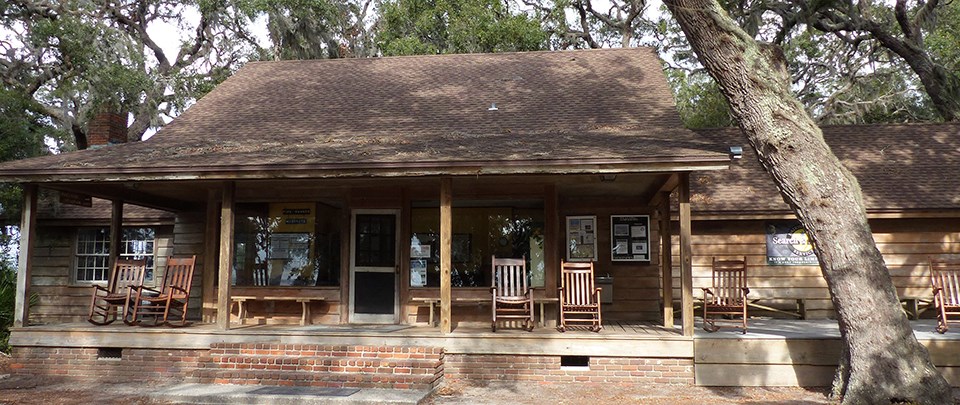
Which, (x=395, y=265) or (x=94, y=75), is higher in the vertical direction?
(x=94, y=75)

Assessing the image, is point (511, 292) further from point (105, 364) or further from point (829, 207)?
point (105, 364)

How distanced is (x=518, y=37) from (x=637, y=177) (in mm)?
12509

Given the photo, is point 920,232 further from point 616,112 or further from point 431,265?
point 431,265

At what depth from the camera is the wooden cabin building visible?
770 cm

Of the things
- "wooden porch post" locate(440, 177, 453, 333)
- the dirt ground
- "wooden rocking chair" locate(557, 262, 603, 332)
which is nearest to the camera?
the dirt ground

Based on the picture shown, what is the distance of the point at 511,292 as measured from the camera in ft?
28.8

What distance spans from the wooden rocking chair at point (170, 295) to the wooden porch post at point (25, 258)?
4.02 feet

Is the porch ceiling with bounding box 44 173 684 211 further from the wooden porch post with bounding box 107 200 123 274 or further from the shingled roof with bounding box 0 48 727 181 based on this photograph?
the shingled roof with bounding box 0 48 727 181

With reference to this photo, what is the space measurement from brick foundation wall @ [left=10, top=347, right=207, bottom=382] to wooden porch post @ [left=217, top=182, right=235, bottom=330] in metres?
0.46

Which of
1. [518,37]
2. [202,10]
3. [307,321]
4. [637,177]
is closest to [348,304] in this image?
[307,321]

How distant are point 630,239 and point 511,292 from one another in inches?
98.1

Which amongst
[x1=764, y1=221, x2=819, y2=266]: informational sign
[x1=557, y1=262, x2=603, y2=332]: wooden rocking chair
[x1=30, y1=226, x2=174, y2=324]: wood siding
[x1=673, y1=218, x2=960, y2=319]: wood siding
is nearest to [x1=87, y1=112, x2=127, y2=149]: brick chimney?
[x1=30, y1=226, x2=174, y2=324]: wood siding

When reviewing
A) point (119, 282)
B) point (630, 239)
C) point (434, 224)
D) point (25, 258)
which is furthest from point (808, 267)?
point (25, 258)

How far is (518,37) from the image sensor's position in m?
20.2
